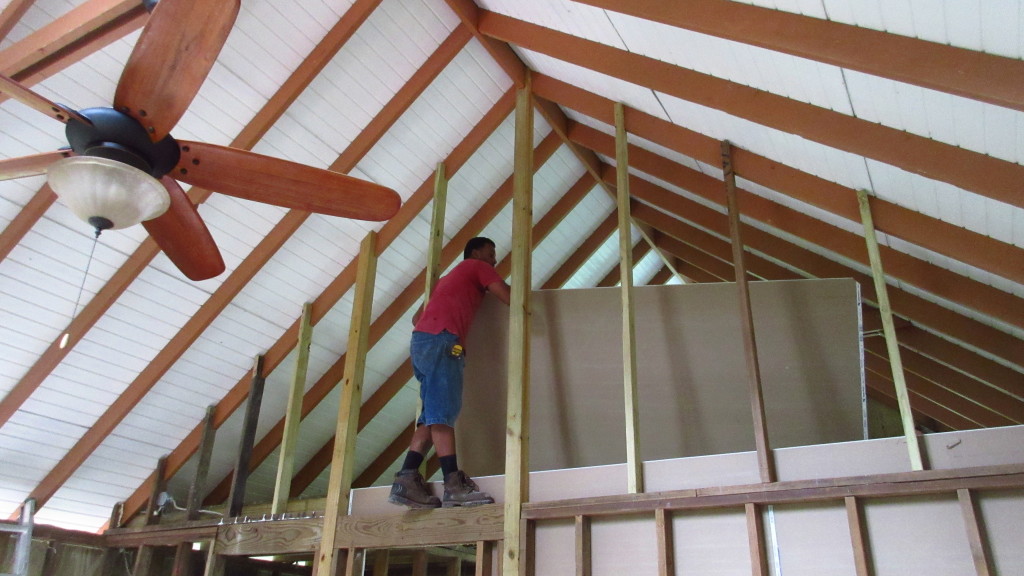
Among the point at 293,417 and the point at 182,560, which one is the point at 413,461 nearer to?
the point at 293,417

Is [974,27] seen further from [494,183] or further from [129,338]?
[129,338]

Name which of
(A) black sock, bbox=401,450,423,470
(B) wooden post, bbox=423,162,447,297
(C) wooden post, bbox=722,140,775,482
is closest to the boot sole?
(A) black sock, bbox=401,450,423,470

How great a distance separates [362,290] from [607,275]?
3789 mm

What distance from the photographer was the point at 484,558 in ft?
12.3

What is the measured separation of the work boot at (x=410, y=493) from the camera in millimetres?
3953

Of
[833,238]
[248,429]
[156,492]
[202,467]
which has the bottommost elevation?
[156,492]

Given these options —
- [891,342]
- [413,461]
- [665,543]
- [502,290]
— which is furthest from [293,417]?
[891,342]

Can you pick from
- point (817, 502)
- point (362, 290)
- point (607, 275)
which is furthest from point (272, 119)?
point (607, 275)

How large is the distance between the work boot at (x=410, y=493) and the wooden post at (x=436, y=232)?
4.06 ft

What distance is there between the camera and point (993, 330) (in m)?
4.65

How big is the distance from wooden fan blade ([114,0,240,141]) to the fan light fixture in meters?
0.26

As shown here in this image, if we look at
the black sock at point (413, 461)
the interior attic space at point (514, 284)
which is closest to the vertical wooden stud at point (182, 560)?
the interior attic space at point (514, 284)

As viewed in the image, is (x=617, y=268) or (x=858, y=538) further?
(x=617, y=268)

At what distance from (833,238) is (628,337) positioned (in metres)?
1.65
